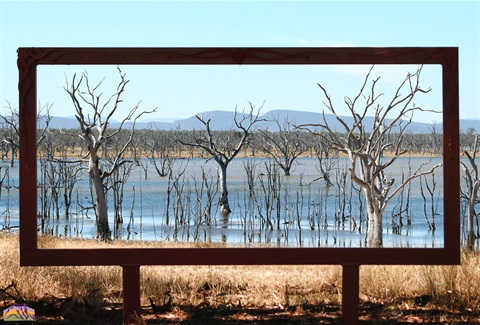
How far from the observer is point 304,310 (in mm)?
4766

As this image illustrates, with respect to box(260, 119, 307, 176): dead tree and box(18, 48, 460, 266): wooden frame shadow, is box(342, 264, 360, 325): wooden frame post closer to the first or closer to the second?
box(18, 48, 460, 266): wooden frame shadow

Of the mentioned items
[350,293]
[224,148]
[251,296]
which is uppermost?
[224,148]

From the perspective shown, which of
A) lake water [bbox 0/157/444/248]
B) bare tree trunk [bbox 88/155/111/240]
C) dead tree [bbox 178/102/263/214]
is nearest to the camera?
bare tree trunk [bbox 88/155/111/240]

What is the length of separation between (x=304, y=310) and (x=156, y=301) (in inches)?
40.1

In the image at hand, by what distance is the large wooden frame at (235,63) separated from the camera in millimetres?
4422

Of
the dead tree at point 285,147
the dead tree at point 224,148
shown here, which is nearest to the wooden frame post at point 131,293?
the dead tree at point 285,147

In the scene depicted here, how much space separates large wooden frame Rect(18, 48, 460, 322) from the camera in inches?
174

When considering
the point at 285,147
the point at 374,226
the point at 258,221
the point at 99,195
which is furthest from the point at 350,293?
the point at 258,221

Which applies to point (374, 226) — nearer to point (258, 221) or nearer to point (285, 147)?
point (285, 147)

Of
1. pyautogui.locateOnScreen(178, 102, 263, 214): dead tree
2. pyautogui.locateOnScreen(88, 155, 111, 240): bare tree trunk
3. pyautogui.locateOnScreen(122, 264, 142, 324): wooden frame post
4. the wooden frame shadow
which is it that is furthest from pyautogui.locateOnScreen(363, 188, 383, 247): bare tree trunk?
pyautogui.locateOnScreen(122, 264, 142, 324): wooden frame post

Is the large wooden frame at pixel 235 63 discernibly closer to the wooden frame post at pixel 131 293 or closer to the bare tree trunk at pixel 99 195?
the wooden frame post at pixel 131 293

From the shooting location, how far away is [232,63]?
4.48m

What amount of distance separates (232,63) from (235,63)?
22 millimetres

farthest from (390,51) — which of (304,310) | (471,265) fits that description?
(471,265)
